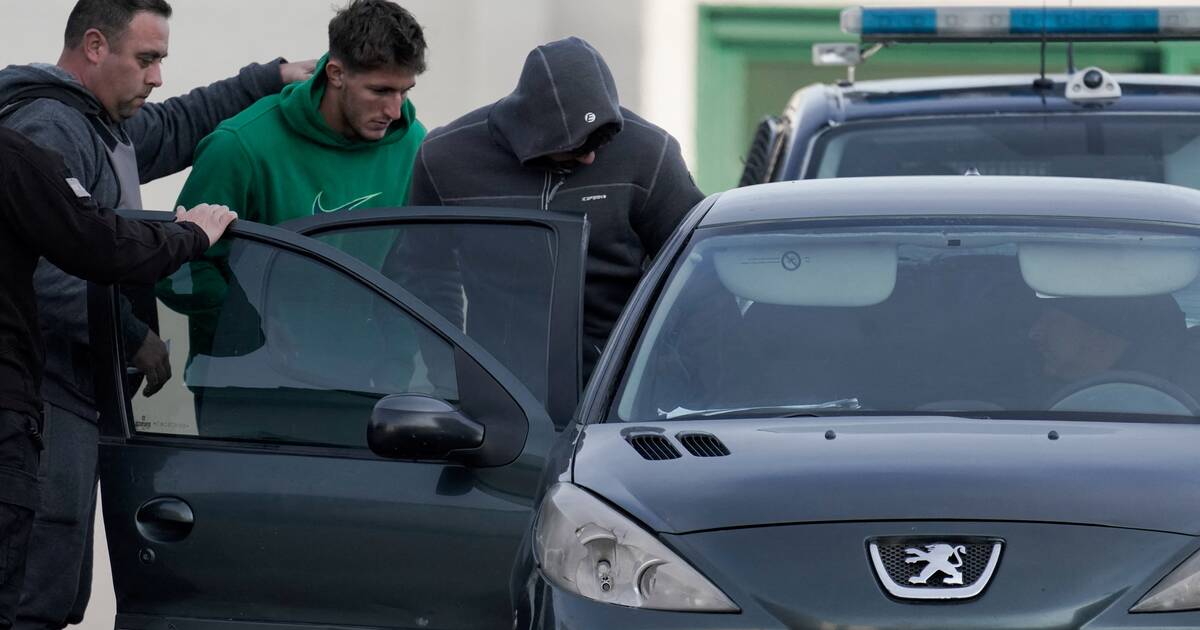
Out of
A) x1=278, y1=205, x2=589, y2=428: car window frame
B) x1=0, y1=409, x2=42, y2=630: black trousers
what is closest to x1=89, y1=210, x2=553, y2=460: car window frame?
x1=278, y1=205, x2=589, y2=428: car window frame

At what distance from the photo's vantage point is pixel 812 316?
154 inches

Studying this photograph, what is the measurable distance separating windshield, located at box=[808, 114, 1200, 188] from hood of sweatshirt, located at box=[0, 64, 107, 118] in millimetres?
2257

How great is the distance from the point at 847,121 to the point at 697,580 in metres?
3.35

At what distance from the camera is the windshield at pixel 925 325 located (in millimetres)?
3689

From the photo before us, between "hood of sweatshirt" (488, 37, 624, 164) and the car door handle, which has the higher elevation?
"hood of sweatshirt" (488, 37, 624, 164)

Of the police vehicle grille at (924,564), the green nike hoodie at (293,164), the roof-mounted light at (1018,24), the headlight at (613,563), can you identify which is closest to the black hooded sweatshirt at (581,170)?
the green nike hoodie at (293,164)

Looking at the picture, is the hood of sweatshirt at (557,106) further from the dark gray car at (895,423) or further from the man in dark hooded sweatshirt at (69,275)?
the man in dark hooded sweatshirt at (69,275)

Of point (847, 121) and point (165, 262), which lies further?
point (847, 121)

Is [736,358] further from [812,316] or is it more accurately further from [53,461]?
[53,461]

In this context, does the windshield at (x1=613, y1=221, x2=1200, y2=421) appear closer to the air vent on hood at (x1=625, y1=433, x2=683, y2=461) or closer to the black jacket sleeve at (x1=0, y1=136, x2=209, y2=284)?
the air vent on hood at (x1=625, y1=433, x2=683, y2=461)

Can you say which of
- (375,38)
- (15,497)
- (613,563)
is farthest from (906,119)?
(613,563)

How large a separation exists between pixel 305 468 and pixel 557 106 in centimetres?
126

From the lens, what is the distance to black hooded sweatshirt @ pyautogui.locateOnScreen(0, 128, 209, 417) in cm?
408

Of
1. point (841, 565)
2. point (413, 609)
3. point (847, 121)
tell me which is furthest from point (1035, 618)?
point (847, 121)
